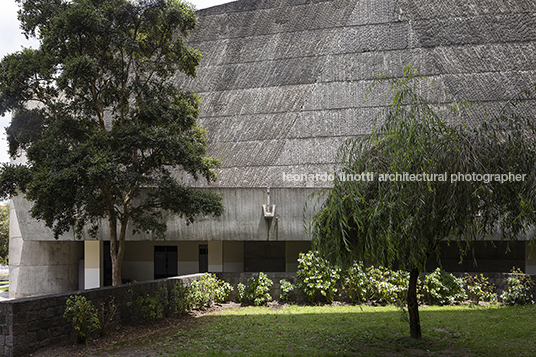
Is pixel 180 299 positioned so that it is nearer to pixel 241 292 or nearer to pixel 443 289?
pixel 241 292

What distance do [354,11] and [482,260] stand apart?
533 inches

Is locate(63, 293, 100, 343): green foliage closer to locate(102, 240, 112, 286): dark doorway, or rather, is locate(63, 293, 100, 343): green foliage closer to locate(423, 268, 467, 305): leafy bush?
locate(423, 268, 467, 305): leafy bush

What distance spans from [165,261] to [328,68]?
472 inches

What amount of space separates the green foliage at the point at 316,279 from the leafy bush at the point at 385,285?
0.99 meters

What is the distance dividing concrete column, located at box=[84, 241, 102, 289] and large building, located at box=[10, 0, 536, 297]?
0.13 feet

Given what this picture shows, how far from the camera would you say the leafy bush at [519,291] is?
12.8 meters

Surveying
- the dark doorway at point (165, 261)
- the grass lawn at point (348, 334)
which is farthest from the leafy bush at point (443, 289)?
the dark doorway at point (165, 261)

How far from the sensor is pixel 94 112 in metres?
11.8

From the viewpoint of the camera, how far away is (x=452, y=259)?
17828mm

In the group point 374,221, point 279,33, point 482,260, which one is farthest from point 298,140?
point 374,221

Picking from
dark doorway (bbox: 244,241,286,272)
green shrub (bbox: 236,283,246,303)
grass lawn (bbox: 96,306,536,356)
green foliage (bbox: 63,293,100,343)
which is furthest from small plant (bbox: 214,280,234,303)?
green foliage (bbox: 63,293,100,343)

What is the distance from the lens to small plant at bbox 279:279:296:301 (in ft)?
45.8

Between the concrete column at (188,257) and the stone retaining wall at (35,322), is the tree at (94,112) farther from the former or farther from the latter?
the concrete column at (188,257)

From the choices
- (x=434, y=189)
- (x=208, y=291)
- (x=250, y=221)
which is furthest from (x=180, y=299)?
(x=434, y=189)
